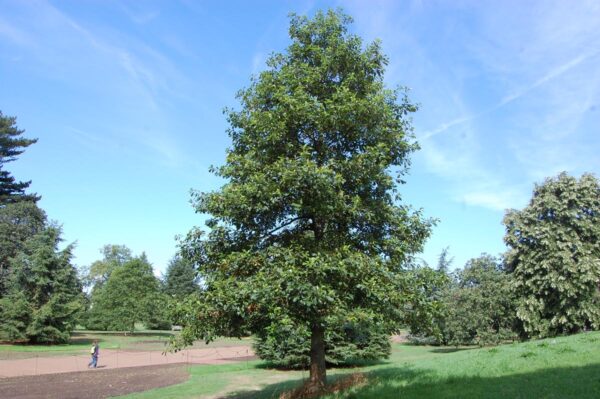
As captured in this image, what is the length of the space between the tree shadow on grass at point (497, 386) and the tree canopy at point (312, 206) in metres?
1.52

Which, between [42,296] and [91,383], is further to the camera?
[42,296]

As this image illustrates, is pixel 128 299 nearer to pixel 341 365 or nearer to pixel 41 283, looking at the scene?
pixel 41 283

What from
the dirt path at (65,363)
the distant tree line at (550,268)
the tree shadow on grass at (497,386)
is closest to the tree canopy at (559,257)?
the distant tree line at (550,268)

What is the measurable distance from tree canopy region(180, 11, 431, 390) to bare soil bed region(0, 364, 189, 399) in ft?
34.6

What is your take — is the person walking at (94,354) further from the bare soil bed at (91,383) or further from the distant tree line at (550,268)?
the distant tree line at (550,268)

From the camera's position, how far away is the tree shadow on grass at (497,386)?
28.7ft

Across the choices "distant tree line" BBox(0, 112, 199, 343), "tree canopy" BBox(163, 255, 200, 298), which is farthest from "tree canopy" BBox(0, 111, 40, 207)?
"tree canopy" BBox(163, 255, 200, 298)

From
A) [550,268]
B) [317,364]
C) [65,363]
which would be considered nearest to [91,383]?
[65,363]

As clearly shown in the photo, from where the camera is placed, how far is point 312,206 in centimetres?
947

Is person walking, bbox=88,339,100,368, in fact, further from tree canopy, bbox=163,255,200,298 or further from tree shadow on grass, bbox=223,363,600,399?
tree canopy, bbox=163,255,200,298

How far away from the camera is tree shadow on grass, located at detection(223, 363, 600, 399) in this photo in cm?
874

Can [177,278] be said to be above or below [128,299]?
above

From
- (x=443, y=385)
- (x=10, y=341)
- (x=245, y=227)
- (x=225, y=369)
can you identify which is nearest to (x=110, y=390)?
(x=225, y=369)

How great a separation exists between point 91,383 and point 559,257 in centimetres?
2474
